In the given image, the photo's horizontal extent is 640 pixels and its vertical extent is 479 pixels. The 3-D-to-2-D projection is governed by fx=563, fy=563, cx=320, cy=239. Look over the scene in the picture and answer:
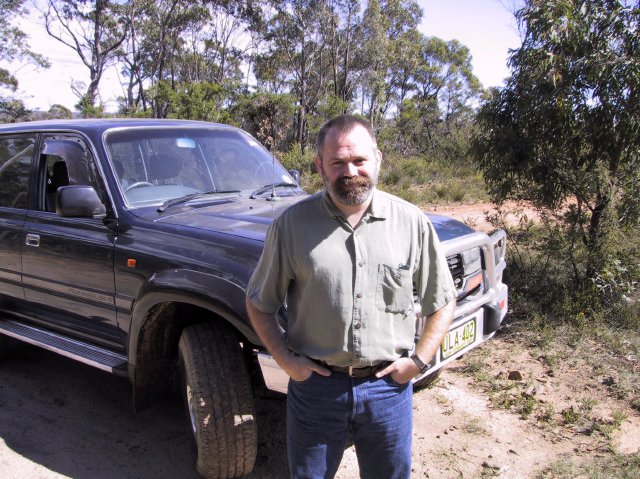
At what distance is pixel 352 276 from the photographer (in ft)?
6.24

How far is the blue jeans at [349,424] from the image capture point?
195 centimetres

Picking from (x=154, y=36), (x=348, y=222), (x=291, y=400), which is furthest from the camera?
(x=154, y=36)

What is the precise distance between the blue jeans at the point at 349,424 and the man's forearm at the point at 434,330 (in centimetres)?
17

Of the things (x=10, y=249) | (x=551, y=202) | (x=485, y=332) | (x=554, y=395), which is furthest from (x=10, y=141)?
(x=551, y=202)

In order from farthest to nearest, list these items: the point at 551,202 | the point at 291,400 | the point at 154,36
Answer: the point at 154,36 → the point at 551,202 → the point at 291,400

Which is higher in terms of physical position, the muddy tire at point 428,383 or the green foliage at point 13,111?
the green foliage at point 13,111

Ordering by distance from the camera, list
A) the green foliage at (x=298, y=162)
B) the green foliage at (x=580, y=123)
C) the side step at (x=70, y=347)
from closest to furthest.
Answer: the side step at (x=70, y=347) < the green foliage at (x=580, y=123) < the green foliage at (x=298, y=162)

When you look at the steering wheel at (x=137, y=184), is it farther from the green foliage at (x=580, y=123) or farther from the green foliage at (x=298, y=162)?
the green foliage at (x=298, y=162)

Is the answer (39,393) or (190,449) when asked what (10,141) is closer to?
(39,393)

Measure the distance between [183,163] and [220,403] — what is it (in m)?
1.75

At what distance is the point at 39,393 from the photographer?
4.15 meters

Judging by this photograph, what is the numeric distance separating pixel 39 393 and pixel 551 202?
4.73 m

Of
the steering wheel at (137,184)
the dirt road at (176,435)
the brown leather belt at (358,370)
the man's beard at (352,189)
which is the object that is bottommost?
the dirt road at (176,435)

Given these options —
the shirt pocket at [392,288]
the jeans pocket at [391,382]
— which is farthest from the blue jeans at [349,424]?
the shirt pocket at [392,288]
